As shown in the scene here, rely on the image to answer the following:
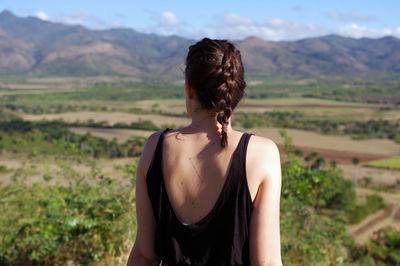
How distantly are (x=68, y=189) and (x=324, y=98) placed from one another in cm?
9998

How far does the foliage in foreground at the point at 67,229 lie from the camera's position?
3.90 metres

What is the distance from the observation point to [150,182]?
169cm

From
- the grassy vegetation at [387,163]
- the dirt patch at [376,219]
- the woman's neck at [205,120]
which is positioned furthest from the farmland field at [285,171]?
the woman's neck at [205,120]

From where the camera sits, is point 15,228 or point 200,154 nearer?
point 200,154

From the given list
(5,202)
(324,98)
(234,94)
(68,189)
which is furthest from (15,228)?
(324,98)

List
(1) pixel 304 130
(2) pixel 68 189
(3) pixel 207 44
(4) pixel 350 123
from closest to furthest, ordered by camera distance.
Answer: (3) pixel 207 44
(2) pixel 68 189
(1) pixel 304 130
(4) pixel 350 123

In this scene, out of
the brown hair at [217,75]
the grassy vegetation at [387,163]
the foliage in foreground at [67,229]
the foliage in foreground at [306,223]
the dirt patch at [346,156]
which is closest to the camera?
the brown hair at [217,75]

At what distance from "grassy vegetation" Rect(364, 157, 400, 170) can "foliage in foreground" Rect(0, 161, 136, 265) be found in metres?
35.2

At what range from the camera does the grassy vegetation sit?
35625 mm

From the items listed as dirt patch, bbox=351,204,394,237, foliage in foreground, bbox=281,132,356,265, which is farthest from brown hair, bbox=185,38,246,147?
dirt patch, bbox=351,204,394,237

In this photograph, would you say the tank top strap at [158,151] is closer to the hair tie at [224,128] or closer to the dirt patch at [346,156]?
the hair tie at [224,128]

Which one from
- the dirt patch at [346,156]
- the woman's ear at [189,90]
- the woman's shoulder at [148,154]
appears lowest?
the dirt patch at [346,156]

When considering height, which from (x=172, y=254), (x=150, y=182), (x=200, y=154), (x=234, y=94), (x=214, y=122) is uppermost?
(x=234, y=94)

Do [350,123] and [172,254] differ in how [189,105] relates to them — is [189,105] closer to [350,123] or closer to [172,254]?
[172,254]
